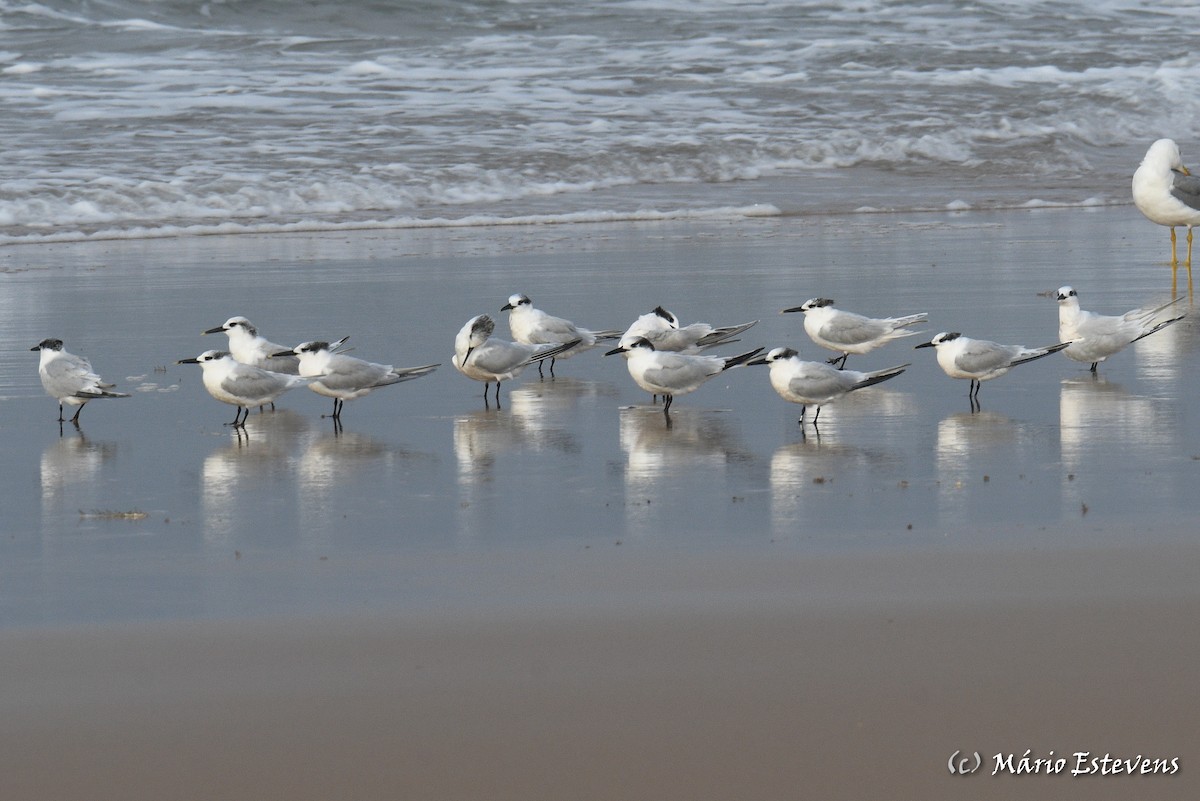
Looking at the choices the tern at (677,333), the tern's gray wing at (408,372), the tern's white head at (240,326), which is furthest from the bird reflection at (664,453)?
the tern's white head at (240,326)

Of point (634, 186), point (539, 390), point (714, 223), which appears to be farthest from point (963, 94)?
point (539, 390)

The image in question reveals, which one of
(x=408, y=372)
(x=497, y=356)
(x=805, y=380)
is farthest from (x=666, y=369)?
(x=408, y=372)

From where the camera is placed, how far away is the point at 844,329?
815 centimetres

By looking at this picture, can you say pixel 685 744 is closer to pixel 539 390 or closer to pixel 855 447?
pixel 855 447

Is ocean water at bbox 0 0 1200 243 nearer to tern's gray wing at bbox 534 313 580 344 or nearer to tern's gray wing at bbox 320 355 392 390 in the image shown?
tern's gray wing at bbox 534 313 580 344

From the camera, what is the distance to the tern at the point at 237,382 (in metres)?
6.80

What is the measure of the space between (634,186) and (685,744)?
1525cm

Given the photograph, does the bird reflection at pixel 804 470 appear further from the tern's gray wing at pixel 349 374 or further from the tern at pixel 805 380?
the tern's gray wing at pixel 349 374

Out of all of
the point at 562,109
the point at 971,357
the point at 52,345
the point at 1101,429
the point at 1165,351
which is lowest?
the point at 1165,351

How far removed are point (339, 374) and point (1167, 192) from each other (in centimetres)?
674

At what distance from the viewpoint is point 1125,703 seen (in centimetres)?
337

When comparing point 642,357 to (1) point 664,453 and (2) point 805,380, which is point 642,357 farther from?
(1) point 664,453

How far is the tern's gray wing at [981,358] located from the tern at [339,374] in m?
2.41

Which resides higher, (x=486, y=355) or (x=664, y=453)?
(x=486, y=355)
